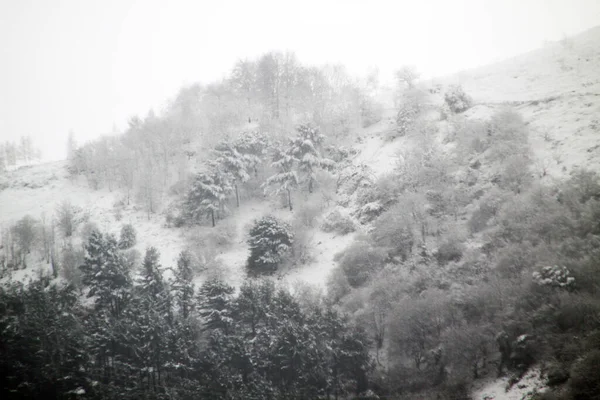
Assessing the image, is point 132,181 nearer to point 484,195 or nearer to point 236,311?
point 236,311

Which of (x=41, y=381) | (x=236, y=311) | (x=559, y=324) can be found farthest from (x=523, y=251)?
(x=41, y=381)

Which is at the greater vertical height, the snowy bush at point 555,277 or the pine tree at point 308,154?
the pine tree at point 308,154

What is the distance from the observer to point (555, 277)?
18000 mm

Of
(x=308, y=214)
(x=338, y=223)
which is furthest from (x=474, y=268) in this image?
(x=308, y=214)

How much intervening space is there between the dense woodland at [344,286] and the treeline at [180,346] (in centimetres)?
14

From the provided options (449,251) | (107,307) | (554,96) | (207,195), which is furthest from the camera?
(207,195)

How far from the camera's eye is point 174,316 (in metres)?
30.0

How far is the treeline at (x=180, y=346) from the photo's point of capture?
22.4 m

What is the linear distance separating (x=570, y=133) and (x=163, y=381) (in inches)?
1593

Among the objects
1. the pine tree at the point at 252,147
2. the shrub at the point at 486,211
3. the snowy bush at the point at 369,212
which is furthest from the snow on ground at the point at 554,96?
the pine tree at the point at 252,147

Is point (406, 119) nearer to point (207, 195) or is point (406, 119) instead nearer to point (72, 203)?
point (207, 195)

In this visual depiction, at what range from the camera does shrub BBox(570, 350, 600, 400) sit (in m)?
12.1

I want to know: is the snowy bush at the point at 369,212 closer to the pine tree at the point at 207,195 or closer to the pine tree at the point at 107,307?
the pine tree at the point at 207,195

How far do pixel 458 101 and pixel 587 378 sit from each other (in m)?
40.6
